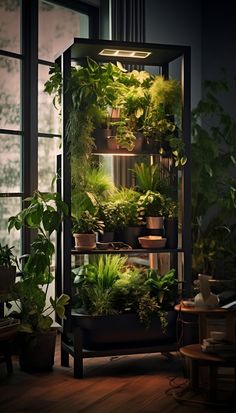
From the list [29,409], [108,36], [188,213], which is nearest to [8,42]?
[108,36]

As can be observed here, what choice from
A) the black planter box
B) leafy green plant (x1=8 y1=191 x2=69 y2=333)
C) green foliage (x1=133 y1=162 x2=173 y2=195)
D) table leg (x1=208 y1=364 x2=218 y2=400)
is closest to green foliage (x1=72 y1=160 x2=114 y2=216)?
leafy green plant (x1=8 y1=191 x2=69 y2=333)

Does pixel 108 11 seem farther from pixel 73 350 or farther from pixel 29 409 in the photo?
pixel 29 409

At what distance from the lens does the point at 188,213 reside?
201 inches

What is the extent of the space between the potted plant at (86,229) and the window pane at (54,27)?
67.9 inches

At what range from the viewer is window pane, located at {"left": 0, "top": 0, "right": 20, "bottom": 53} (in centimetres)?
566

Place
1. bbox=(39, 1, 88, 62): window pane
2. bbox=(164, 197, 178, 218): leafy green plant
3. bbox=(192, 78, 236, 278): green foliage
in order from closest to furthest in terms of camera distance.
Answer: bbox=(164, 197, 178, 218): leafy green plant, bbox=(39, 1, 88, 62): window pane, bbox=(192, 78, 236, 278): green foliage

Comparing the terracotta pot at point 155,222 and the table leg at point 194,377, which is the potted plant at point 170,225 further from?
the table leg at point 194,377

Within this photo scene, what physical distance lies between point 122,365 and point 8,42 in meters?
2.68

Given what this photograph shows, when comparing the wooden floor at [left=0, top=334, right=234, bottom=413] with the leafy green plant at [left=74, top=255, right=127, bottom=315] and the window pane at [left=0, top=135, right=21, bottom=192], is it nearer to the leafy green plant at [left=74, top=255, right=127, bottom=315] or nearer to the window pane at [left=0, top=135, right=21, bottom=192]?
the leafy green plant at [left=74, top=255, right=127, bottom=315]

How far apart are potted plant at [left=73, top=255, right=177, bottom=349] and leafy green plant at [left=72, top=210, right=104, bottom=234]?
0.80ft

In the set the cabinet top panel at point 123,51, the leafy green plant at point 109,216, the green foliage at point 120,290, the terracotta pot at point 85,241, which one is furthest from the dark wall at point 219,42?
the terracotta pot at point 85,241

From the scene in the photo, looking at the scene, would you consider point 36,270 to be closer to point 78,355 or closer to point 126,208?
point 78,355

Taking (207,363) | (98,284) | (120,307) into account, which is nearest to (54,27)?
(98,284)

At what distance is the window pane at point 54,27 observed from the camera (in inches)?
234
